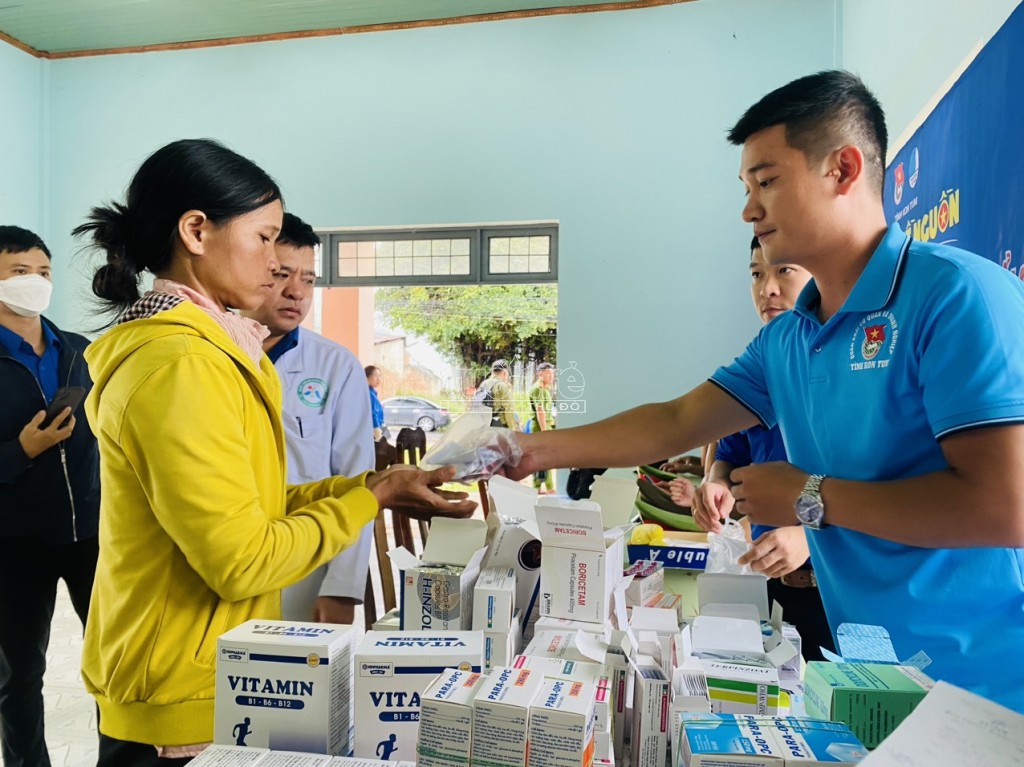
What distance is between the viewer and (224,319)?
1.20 meters

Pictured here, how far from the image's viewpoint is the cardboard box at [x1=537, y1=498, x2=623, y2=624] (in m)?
1.26

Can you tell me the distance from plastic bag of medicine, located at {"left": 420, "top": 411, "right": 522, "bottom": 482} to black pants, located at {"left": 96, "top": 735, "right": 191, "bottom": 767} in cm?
63

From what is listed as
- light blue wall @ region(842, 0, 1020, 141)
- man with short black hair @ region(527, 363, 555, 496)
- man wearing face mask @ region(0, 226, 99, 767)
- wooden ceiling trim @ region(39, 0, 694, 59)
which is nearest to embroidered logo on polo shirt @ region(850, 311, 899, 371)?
light blue wall @ region(842, 0, 1020, 141)

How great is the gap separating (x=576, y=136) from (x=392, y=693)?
448cm

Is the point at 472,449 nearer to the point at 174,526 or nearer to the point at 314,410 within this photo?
the point at 174,526

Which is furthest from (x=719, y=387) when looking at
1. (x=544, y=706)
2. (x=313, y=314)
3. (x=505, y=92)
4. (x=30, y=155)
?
(x=30, y=155)

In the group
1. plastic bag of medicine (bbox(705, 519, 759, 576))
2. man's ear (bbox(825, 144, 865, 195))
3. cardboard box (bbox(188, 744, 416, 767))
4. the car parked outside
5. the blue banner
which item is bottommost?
cardboard box (bbox(188, 744, 416, 767))

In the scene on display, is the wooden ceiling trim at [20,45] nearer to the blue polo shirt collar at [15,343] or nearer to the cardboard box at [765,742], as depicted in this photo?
the blue polo shirt collar at [15,343]

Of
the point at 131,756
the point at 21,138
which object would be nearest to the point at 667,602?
the point at 131,756

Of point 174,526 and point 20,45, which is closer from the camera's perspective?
point 174,526

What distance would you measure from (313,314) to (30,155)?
8.43ft

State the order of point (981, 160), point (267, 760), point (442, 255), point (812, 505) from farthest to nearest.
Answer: point (442, 255) < point (981, 160) < point (812, 505) < point (267, 760)

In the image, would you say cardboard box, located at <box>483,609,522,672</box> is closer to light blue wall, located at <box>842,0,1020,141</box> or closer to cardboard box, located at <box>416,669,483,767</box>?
cardboard box, located at <box>416,669,483,767</box>

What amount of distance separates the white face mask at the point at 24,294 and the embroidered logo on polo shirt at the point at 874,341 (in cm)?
246
